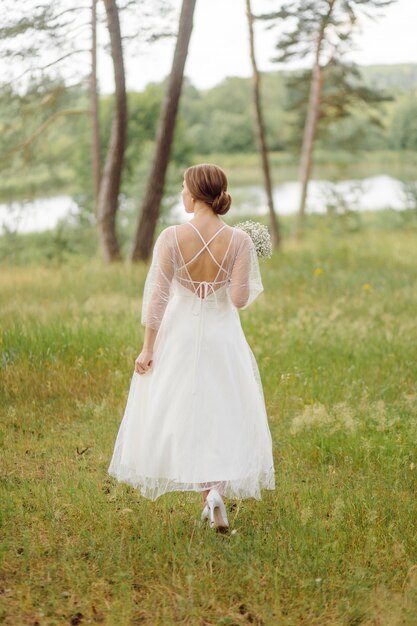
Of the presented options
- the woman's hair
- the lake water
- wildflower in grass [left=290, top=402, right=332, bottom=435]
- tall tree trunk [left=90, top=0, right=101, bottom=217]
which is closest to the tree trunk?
the lake water

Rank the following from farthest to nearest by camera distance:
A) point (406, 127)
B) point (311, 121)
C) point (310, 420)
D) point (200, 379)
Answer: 1. point (406, 127)
2. point (311, 121)
3. point (310, 420)
4. point (200, 379)

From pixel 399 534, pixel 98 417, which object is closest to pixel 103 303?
pixel 98 417

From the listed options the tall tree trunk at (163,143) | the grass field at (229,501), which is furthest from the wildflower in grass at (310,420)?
the tall tree trunk at (163,143)

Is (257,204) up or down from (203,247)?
down

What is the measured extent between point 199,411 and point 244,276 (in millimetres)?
855

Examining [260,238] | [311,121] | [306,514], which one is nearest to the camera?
[306,514]

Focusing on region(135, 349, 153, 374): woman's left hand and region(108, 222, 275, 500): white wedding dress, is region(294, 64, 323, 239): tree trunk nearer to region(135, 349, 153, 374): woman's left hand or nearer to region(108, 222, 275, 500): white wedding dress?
region(108, 222, 275, 500): white wedding dress

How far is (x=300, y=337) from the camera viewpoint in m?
9.09

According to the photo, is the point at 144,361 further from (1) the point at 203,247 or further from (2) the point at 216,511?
(2) the point at 216,511

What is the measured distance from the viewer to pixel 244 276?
468 cm

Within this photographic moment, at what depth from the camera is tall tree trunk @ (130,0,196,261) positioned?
1283 centimetres

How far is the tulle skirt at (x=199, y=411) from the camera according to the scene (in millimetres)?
4656

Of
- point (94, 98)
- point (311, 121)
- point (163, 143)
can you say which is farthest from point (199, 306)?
point (311, 121)

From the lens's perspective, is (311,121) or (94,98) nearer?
(94,98)
